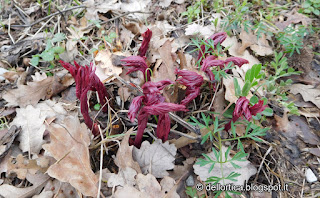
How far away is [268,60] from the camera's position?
2736 millimetres

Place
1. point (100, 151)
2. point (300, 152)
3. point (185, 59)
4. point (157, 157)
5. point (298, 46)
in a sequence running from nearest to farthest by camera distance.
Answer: point (157, 157), point (100, 151), point (300, 152), point (185, 59), point (298, 46)

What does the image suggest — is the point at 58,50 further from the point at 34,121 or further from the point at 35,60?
the point at 34,121

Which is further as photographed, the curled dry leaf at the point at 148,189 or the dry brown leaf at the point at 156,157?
the dry brown leaf at the point at 156,157

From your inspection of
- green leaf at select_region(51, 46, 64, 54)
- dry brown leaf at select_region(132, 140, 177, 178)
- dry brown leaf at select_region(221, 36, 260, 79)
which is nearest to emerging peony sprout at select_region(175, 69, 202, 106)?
dry brown leaf at select_region(132, 140, 177, 178)

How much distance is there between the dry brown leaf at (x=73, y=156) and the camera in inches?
66.8

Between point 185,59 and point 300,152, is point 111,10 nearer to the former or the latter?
point 185,59

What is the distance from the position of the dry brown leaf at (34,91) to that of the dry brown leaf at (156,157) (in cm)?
106

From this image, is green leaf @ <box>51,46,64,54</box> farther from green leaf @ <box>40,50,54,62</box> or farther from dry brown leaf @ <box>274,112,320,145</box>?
dry brown leaf @ <box>274,112,320,145</box>

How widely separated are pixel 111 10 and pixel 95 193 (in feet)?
7.29

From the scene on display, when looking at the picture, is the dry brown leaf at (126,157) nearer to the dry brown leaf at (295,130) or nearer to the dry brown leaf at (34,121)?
the dry brown leaf at (34,121)

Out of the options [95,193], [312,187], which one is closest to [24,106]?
[95,193]

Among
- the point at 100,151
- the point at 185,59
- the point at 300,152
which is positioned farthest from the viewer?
the point at 185,59

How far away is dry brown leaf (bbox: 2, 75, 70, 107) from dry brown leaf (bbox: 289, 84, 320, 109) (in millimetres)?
2225

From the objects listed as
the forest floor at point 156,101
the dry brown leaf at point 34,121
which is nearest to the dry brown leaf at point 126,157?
the forest floor at point 156,101
